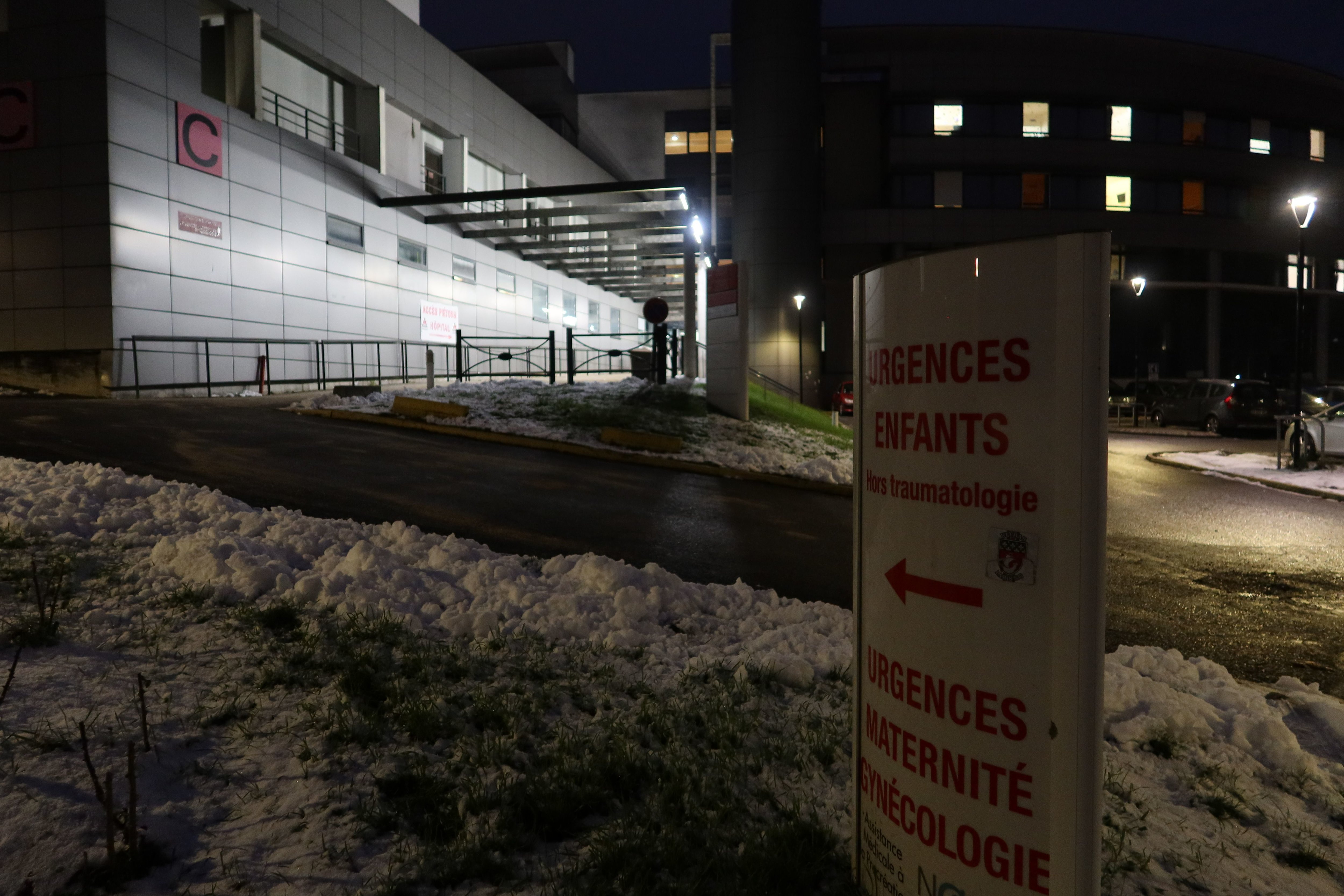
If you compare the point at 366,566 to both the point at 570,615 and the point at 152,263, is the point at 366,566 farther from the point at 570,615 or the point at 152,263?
the point at 152,263

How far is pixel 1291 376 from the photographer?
173 feet

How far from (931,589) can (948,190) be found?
5366 centimetres

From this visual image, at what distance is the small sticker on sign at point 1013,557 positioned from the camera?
2270mm

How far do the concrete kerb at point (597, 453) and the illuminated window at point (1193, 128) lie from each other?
53.2 m

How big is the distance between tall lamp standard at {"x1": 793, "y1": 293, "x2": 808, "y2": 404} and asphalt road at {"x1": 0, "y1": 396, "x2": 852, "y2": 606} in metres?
22.5

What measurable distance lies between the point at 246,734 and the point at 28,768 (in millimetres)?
734

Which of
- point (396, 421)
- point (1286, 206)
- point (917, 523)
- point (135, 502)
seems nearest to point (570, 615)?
point (917, 523)

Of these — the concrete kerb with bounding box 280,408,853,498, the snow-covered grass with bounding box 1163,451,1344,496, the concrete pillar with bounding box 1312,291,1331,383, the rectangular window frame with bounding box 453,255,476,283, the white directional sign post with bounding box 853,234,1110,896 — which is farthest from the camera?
the concrete pillar with bounding box 1312,291,1331,383

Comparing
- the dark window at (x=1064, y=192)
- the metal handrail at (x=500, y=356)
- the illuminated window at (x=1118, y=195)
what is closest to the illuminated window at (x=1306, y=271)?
the illuminated window at (x=1118, y=195)

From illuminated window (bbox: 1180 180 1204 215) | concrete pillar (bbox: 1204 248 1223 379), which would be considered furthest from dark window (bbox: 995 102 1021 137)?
concrete pillar (bbox: 1204 248 1223 379)

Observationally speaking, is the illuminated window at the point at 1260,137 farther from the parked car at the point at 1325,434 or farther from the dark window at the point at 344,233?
the dark window at the point at 344,233

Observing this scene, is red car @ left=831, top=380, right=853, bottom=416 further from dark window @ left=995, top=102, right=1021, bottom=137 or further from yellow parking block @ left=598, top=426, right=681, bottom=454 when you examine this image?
dark window @ left=995, top=102, right=1021, bottom=137

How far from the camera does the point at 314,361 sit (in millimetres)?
26562

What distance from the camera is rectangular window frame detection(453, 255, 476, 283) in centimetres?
3525
